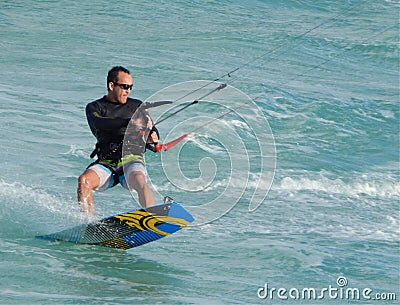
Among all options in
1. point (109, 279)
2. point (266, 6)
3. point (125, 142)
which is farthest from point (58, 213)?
point (266, 6)

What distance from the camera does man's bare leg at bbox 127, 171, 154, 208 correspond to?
719cm

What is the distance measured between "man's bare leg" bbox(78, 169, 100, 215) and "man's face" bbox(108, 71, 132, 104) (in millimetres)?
681

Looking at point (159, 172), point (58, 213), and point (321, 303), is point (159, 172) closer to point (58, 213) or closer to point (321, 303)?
point (58, 213)

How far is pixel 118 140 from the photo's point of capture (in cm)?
735

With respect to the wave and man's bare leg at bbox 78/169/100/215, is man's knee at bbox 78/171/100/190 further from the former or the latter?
the wave

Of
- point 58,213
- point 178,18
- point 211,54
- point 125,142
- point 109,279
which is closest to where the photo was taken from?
point 109,279

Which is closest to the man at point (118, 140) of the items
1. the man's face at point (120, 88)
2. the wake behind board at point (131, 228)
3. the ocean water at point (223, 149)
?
the man's face at point (120, 88)

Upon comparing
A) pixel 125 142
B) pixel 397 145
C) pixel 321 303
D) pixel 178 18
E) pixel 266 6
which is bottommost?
pixel 321 303

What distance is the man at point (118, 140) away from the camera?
7246 mm

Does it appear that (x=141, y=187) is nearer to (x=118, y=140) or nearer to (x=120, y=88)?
(x=118, y=140)

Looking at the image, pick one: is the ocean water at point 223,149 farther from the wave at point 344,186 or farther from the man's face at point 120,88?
the man's face at point 120,88

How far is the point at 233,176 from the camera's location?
1119 centimetres

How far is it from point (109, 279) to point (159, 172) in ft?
15.2

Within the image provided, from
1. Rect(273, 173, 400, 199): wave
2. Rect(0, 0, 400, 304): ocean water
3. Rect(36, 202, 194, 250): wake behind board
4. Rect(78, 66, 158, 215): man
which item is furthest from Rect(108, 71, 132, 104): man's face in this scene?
Rect(273, 173, 400, 199): wave
